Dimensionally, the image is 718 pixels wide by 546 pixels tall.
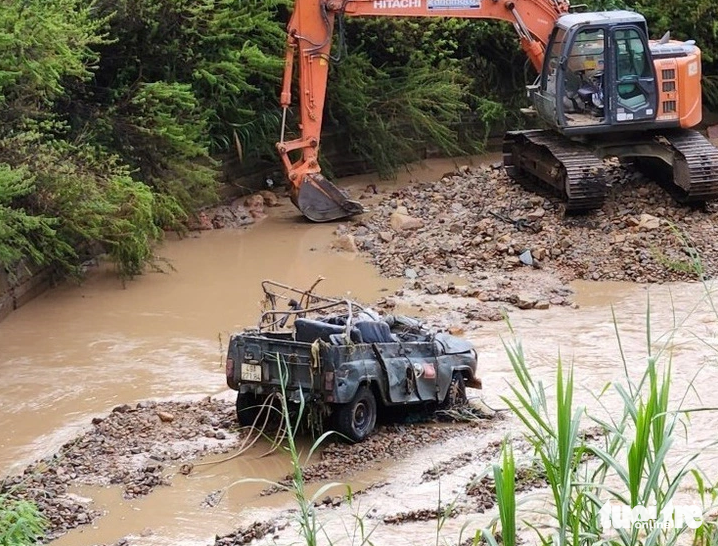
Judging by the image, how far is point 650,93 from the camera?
16.1m

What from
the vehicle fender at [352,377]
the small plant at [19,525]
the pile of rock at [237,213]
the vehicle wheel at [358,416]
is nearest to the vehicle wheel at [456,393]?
the vehicle wheel at [358,416]

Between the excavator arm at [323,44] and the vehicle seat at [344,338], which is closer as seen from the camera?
the vehicle seat at [344,338]

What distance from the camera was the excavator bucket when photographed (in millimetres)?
16938

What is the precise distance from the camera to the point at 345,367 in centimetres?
892

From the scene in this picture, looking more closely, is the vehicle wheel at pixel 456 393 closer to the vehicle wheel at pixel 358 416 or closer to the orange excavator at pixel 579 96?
the vehicle wheel at pixel 358 416

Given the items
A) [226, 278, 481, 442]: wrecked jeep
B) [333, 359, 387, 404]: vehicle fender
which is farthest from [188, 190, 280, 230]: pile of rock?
[333, 359, 387, 404]: vehicle fender

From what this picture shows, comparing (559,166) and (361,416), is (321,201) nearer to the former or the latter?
(559,166)

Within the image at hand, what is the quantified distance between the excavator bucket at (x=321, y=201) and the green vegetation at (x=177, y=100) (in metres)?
1.14

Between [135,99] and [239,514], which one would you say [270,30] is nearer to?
[135,99]

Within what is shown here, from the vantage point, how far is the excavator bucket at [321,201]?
16938mm

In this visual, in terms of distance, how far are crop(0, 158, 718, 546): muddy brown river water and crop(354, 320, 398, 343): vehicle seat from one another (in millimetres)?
884

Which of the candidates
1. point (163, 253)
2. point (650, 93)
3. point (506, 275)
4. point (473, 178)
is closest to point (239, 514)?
point (506, 275)

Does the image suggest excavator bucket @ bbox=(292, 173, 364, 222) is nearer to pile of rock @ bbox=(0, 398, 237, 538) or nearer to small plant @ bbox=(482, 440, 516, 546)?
pile of rock @ bbox=(0, 398, 237, 538)

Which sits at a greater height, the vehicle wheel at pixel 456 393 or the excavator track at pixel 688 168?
the excavator track at pixel 688 168
